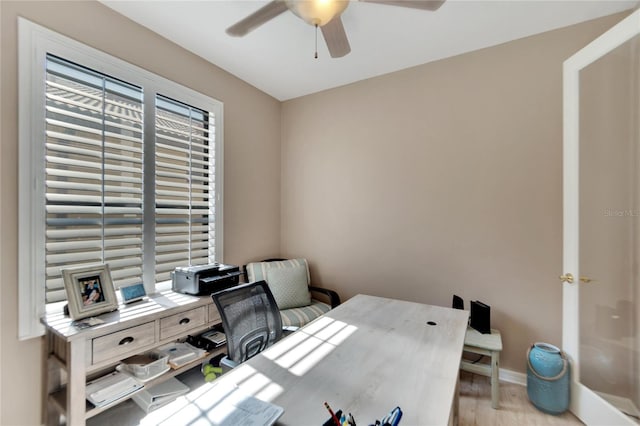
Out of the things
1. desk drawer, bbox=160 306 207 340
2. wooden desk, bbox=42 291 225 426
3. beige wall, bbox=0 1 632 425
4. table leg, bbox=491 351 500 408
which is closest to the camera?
wooden desk, bbox=42 291 225 426

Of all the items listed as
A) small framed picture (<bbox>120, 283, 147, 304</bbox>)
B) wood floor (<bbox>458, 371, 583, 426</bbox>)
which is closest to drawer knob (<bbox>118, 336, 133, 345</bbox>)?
small framed picture (<bbox>120, 283, 147, 304</bbox>)

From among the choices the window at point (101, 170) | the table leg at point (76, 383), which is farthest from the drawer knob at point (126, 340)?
the window at point (101, 170)

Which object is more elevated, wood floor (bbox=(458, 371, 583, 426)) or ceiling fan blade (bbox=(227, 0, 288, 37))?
ceiling fan blade (bbox=(227, 0, 288, 37))

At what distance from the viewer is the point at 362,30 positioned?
220 centimetres

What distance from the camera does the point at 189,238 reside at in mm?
2488

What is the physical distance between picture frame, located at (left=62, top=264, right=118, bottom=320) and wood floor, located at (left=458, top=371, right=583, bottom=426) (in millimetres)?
2443

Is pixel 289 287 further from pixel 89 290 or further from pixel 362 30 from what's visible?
pixel 362 30

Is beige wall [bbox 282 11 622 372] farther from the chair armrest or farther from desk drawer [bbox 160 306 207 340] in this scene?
desk drawer [bbox 160 306 207 340]

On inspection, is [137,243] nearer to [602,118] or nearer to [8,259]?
[8,259]

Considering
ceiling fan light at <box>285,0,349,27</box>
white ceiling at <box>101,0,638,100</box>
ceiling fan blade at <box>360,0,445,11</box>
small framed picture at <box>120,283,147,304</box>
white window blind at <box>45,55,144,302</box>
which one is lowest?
small framed picture at <box>120,283,147,304</box>

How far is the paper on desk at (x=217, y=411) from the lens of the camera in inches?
34.7

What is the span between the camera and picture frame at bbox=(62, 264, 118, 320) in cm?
165

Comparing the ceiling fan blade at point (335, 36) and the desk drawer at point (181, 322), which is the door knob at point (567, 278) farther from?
the desk drawer at point (181, 322)

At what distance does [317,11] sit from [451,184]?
1.81 meters
